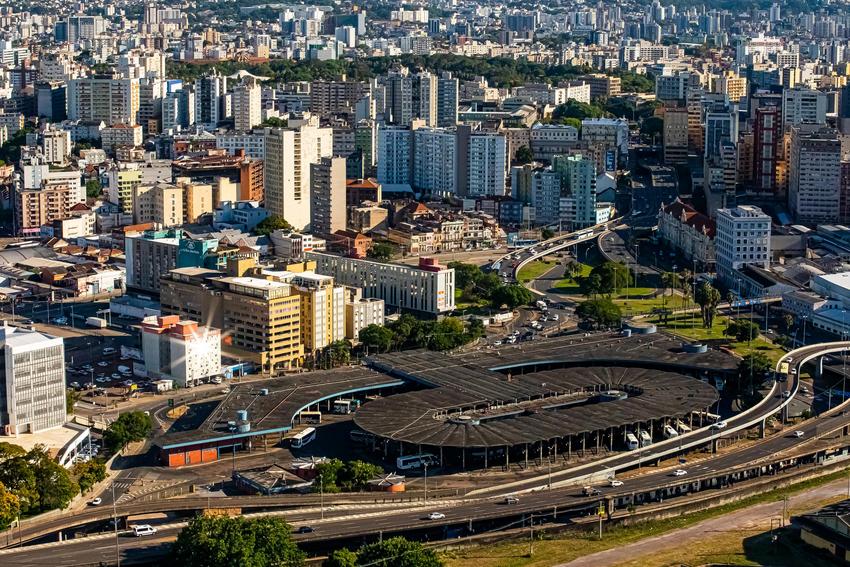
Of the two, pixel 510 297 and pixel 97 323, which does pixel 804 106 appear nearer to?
pixel 510 297

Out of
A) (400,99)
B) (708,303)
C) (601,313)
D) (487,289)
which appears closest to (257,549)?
(601,313)

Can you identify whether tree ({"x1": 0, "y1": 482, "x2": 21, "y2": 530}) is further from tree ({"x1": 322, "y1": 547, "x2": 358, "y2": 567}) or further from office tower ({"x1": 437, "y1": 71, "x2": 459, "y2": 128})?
office tower ({"x1": 437, "y1": 71, "x2": 459, "y2": 128})

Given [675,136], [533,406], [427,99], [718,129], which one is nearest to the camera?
[533,406]

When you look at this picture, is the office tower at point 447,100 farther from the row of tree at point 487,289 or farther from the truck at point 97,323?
the truck at point 97,323

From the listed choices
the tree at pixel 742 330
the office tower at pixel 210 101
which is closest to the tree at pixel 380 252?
the tree at pixel 742 330

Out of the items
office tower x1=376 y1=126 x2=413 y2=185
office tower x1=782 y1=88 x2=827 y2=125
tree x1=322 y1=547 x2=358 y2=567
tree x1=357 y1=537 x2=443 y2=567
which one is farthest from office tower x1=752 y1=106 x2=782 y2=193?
tree x1=322 y1=547 x2=358 y2=567
